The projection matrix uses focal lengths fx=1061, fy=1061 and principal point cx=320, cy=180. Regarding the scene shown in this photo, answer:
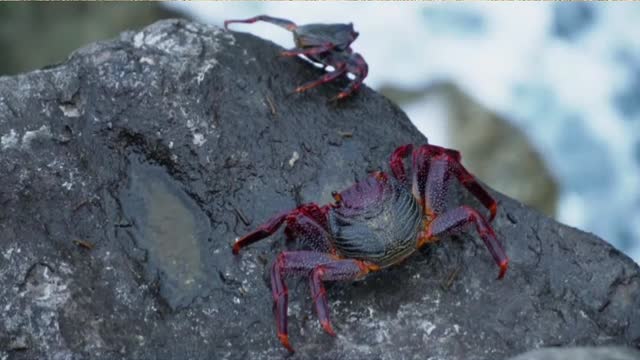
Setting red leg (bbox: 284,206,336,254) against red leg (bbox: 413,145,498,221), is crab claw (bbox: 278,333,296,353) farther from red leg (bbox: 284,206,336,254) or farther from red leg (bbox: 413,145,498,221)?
red leg (bbox: 413,145,498,221)

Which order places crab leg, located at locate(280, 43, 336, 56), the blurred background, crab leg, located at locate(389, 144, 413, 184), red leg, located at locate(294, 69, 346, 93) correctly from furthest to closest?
the blurred background, crab leg, located at locate(280, 43, 336, 56), red leg, located at locate(294, 69, 346, 93), crab leg, located at locate(389, 144, 413, 184)

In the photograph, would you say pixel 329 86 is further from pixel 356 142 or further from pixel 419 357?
pixel 419 357

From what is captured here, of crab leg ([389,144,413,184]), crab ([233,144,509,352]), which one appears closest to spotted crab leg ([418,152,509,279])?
crab ([233,144,509,352])

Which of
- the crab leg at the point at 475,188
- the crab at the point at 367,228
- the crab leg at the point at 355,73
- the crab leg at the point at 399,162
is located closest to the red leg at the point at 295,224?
the crab at the point at 367,228

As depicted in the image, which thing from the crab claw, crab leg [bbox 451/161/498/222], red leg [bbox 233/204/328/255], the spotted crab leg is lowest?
the crab claw

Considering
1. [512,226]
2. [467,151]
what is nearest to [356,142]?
[512,226]

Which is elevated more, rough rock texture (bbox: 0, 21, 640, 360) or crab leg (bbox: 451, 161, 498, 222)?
crab leg (bbox: 451, 161, 498, 222)

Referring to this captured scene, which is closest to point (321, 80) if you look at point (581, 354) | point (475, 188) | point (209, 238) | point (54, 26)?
point (475, 188)
